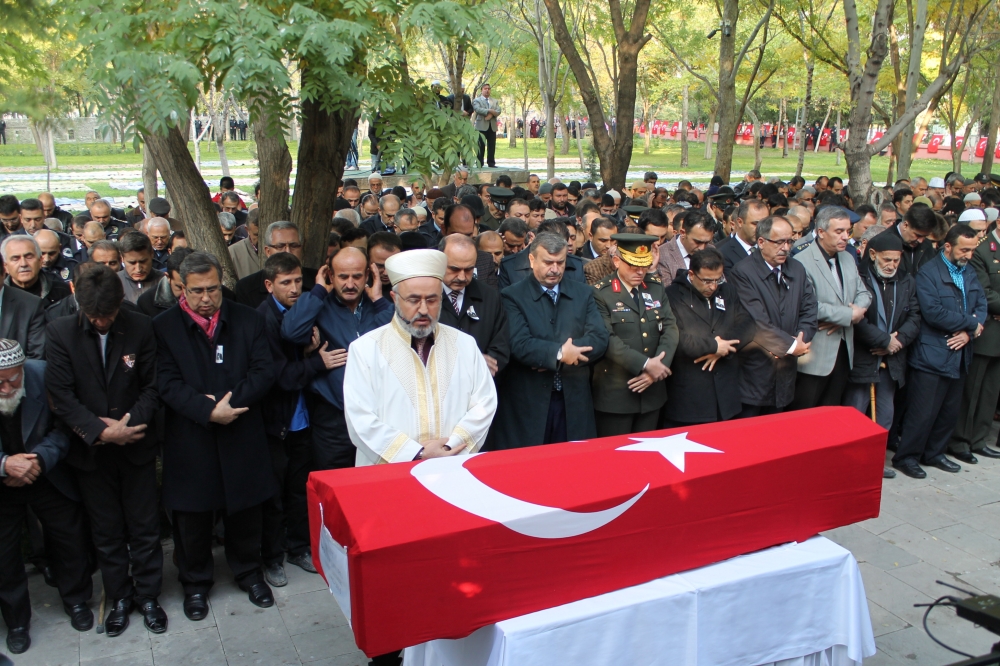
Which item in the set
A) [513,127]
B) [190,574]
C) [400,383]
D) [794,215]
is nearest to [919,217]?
[794,215]

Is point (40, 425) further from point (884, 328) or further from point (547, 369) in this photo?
point (884, 328)

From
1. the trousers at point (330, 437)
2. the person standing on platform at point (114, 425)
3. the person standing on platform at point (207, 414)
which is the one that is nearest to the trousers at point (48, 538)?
the person standing on platform at point (114, 425)

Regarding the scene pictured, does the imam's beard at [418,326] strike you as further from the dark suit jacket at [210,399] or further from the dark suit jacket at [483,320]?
the dark suit jacket at [210,399]

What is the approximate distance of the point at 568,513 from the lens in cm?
310

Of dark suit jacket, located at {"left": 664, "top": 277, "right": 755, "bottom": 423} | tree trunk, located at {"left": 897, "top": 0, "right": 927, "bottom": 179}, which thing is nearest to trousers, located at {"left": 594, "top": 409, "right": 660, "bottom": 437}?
dark suit jacket, located at {"left": 664, "top": 277, "right": 755, "bottom": 423}

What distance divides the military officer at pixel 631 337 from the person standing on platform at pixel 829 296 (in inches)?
61.2

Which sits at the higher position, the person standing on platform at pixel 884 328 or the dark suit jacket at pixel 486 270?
the dark suit jacket at pixel 486 270

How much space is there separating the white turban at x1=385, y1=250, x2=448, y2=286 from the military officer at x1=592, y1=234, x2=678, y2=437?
1.71 metres

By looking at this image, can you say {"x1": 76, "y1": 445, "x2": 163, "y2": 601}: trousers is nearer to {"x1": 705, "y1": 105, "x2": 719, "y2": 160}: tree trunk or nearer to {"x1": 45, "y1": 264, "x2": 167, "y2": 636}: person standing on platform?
{"x1": 45, "y1": 264, "x2": 167, "y2": 636}: person standing on platform

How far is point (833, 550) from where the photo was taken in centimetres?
360

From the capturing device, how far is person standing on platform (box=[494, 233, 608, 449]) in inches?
200

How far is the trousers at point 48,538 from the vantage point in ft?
14.0

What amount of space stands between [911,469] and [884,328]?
124 centimetres

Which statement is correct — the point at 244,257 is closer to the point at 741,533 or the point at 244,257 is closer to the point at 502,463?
the point at 502,463
